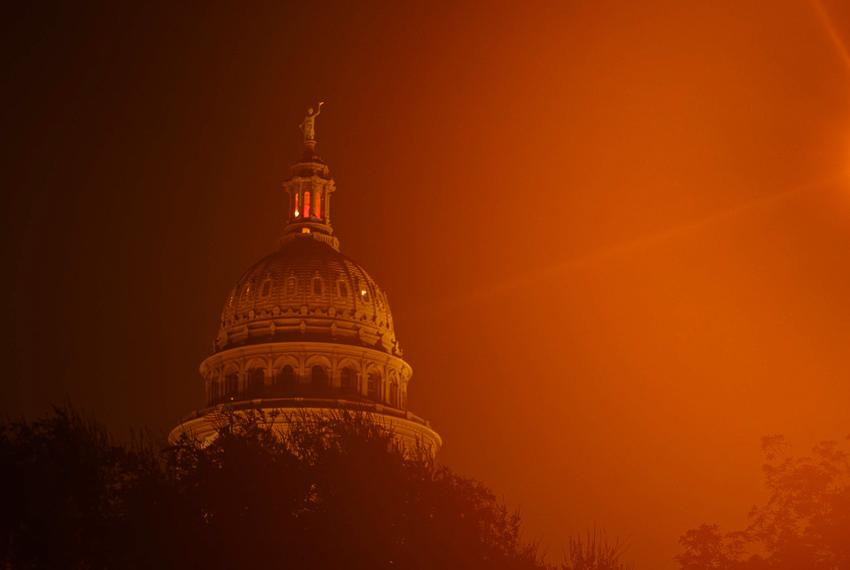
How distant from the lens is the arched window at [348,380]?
136 metres

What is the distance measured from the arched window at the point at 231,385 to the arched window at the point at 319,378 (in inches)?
205

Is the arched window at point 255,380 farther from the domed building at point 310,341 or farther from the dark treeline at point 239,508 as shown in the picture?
the dark treeline at point 239,508

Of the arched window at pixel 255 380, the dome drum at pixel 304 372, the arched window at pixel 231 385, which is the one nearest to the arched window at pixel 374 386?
the dome drum at pixel 304 372

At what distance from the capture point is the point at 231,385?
13738cm

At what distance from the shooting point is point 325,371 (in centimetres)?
13650

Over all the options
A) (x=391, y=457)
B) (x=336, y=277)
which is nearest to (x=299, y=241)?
(x=336, y=277)

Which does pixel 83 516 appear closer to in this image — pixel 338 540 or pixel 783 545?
pixel 338 540

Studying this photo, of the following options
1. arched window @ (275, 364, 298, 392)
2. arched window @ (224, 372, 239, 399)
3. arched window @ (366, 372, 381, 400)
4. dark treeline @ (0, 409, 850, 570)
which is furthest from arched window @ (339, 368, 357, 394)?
dark treeline @ (0, 409, 850, 570)

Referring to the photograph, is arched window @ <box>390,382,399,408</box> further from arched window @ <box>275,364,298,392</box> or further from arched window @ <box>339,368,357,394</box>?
arched window @ <box>275,364,298,392</box>

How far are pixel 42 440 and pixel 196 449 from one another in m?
5.25

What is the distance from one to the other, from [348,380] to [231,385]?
801 centimetres

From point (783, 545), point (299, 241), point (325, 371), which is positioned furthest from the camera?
point (299, 241)

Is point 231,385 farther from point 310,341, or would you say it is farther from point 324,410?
point 324,410

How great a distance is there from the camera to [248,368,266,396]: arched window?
13525 centimetres
